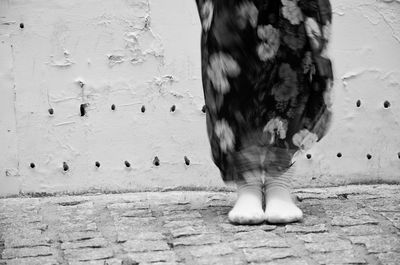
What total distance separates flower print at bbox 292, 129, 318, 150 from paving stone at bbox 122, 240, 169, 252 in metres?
0.68

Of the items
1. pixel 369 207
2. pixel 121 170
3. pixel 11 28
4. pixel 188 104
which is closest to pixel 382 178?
pixel 369 207

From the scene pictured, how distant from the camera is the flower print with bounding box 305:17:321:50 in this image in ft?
9.54

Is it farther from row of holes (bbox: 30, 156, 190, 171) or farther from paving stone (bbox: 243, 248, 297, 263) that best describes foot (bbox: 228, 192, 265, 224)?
row of holes (bbox: 30, 156, 190, 171)

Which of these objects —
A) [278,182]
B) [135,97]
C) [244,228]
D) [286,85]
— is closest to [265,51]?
[286,85]

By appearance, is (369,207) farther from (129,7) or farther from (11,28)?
(11,28)

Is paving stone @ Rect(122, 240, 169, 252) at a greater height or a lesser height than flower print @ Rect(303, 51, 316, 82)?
lesser

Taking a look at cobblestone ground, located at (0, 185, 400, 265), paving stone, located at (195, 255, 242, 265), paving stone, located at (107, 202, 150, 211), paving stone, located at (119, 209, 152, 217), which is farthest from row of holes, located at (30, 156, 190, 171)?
paving stone, located at (195, 255, 242, 265)

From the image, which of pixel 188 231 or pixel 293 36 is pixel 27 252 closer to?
pixel 188 231

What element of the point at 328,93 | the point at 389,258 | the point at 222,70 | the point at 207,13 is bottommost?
the point at 389,258

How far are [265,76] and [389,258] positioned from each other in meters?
0.89

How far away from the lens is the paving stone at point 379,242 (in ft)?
8.20

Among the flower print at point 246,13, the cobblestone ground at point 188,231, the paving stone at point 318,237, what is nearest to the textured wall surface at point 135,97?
the cobblestone ground at point 188,231

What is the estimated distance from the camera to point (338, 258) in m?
2.39

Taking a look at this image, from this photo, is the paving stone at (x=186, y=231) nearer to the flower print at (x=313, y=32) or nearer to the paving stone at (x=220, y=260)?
the paving stone at (x=220, y=260)
